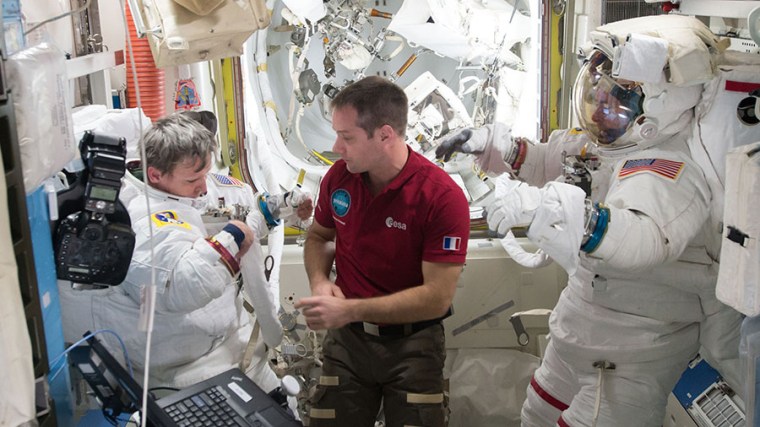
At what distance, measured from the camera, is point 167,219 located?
2.43 m

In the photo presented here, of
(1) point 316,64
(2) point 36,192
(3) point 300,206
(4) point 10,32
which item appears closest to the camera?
(4) point 10,32

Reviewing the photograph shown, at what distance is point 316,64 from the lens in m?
4.21

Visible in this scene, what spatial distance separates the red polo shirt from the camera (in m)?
2.38

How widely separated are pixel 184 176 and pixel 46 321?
1024 millimetres

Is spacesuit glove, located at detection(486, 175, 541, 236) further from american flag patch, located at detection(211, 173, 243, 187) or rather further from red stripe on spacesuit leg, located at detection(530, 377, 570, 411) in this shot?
american flag patch, located at detection(211, 173, 243, 187)

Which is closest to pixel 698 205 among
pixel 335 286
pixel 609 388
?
pixel 609 388

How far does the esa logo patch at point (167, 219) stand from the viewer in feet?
7.84

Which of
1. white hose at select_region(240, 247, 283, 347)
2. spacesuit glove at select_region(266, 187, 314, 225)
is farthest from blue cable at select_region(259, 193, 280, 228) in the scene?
white hose at select_region(240, 247, 283, 347)

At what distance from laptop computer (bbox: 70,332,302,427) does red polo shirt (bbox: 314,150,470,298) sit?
24.0 inches

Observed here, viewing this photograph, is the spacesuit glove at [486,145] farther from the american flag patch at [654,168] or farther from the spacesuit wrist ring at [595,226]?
the spacesuit wrist ring at [595,226]

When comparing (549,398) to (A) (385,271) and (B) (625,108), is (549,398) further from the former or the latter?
(B) (625,108)

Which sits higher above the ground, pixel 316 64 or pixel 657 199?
pixel 316 64

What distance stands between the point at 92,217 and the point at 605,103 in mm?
1794

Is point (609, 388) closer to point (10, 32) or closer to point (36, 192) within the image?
point (36, 192)
